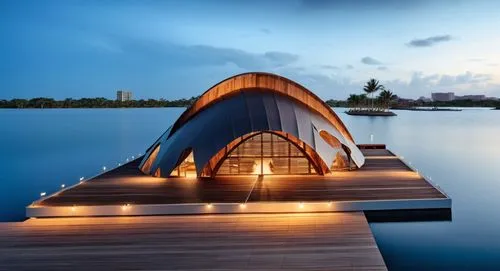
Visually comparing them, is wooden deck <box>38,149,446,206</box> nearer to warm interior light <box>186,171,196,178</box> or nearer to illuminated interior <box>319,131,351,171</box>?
Answer: illuminated interior <box>319,131,351,171</box>

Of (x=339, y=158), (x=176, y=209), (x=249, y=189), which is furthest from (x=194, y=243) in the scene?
(x=339, y=158)

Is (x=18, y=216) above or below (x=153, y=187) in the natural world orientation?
below

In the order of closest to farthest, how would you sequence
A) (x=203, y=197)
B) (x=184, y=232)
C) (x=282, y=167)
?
1. (x=184, y=232)
2. (x=203, y=197)
3. (x=282, y=167)

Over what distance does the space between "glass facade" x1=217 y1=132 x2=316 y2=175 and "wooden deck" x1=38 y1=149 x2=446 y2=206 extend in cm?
78

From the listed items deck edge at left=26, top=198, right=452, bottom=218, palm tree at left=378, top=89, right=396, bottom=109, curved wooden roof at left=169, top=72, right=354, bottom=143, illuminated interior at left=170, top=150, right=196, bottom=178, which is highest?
palm tree at left=378, top=89, right=396, bottom=109

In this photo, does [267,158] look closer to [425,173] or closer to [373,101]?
[425,173]

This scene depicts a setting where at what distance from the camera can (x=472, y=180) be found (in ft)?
90.3

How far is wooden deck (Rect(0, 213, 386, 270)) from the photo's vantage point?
10750mm

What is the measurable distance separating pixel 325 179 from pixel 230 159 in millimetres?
4577

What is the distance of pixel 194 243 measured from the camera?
12.2 m

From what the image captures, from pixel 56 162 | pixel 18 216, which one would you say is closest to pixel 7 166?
pixel 56 162

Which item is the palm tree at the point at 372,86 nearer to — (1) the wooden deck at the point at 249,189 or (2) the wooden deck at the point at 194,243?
(1) the wooden deck at the point at 249,189

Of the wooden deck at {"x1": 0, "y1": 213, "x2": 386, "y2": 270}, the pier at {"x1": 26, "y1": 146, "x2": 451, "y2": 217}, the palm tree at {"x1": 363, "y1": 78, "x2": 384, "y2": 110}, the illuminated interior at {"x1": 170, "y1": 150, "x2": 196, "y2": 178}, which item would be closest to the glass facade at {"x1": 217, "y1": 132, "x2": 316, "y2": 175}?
the pier at {"x1": 26, "y1": 146, "x2": 451, "y2": 217}

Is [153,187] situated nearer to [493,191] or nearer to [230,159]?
[230,159]
